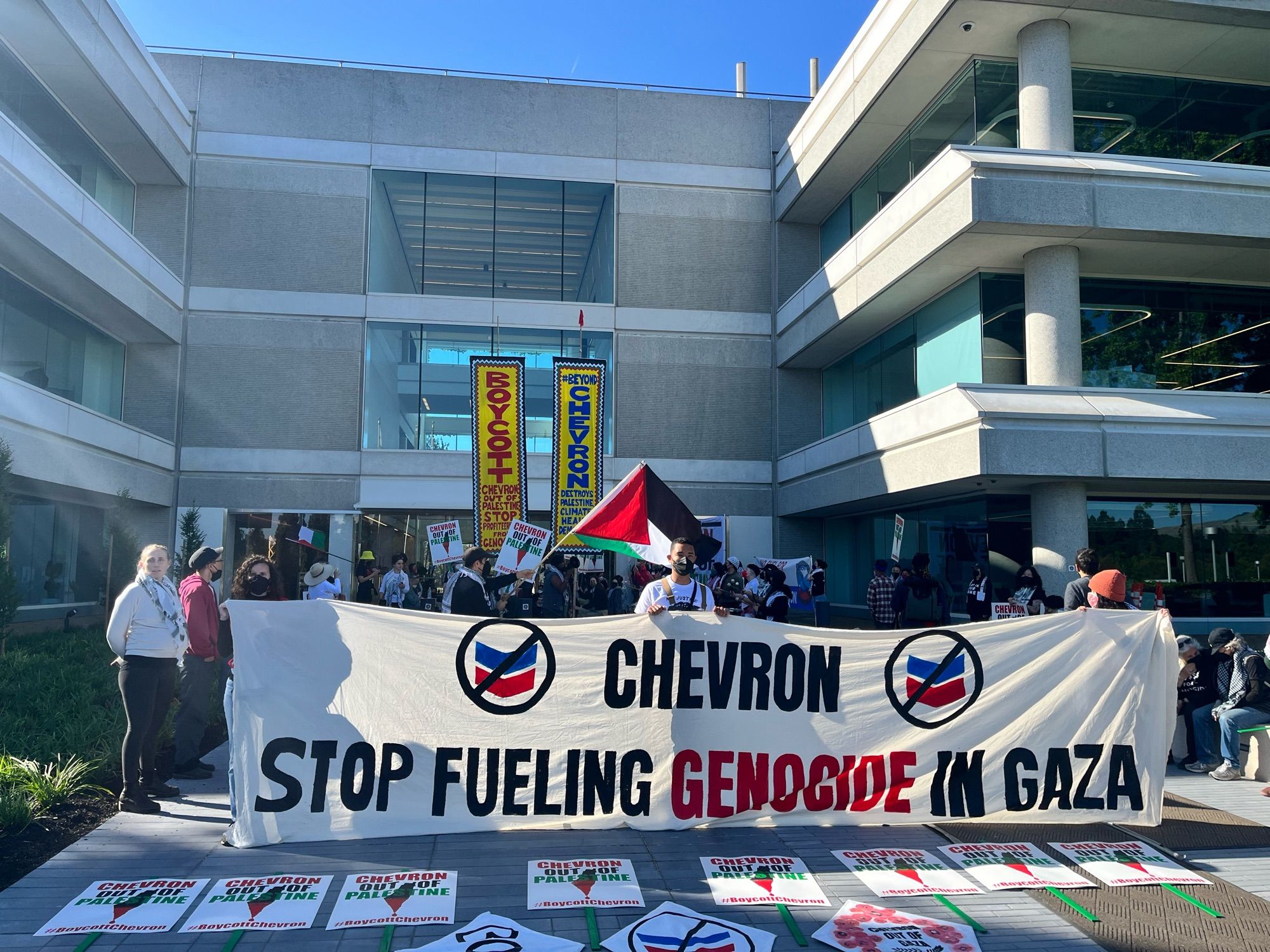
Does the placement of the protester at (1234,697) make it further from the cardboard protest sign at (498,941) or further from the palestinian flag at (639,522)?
the cardboard protest sign at (498,941)

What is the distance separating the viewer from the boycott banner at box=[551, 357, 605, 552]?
56.7 ft

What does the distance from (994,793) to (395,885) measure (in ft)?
14.0

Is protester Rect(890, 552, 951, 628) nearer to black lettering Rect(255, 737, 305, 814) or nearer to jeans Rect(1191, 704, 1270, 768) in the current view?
jeans Rect(1191, 704, 1270, 768)

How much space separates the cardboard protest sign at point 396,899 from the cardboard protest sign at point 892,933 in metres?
2.04

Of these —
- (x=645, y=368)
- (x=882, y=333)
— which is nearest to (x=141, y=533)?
(x=645, y=368)

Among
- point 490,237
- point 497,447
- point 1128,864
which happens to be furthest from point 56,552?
point 1128,864

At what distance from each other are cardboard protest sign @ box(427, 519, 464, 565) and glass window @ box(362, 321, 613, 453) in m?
7.77

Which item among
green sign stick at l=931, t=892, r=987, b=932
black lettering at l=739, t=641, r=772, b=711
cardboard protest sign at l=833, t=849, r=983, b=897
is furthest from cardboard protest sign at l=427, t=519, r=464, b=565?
green sign stick at l=931, t=892, r=987, b=932

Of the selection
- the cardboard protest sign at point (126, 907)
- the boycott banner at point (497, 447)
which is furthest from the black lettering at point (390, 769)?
the boycott banner at point (497, 447)

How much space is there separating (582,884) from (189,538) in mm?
18498

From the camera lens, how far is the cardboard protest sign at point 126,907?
481 cm

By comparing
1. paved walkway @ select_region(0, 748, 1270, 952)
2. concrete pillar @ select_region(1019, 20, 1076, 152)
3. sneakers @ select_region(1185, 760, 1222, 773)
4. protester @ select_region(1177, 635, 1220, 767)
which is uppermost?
concrete pillar @ select_region(1019, 20, 1076, 152)

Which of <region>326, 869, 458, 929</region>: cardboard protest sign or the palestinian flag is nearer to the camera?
<region>326, 869, 458, 929</region>: cardboard protest sign

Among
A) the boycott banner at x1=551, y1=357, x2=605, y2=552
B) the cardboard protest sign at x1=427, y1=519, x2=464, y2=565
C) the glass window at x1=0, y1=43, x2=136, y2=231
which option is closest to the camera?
the cardboard protest sign at x1=427, y1=519, x2=464, y2=565
